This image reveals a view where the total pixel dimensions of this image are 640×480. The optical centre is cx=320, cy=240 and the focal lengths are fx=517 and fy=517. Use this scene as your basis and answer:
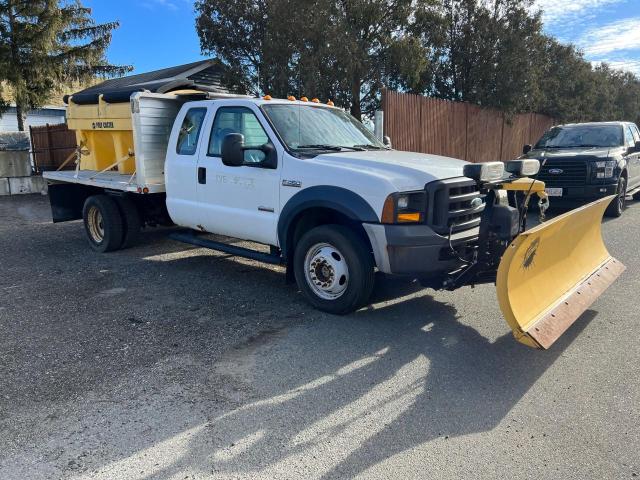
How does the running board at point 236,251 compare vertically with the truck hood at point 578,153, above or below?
below

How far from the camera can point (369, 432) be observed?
10.2 ft

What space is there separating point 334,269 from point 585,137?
892cm

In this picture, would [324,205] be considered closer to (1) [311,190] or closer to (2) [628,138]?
(1) [311,190]

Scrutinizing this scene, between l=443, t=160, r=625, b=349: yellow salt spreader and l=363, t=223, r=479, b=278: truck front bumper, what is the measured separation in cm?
18

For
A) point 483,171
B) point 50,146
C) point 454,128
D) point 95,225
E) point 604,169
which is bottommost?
point 95,225

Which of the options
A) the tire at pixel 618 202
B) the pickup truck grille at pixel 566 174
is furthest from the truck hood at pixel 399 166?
the tire at pixel 618 202

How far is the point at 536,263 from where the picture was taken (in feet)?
13.7

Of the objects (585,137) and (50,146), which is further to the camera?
(50,146)

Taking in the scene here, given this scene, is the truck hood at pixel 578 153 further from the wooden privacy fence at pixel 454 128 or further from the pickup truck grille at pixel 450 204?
the pickup truck grille at pixel 450 204

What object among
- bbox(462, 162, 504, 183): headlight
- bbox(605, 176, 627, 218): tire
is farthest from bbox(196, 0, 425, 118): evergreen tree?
bbox(462, 162, 504, 183): headlight

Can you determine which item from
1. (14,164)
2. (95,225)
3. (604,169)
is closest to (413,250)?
(95,225)

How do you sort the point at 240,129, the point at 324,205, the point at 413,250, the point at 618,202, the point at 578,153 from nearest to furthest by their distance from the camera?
1. the point at 413,250
2. the point at 324,205
3. the point at 240,129
4. the point at 578,153
5. the point at 618,202

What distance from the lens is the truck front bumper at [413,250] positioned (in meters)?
4.40

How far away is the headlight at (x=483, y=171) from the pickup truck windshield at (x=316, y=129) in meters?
1.47
